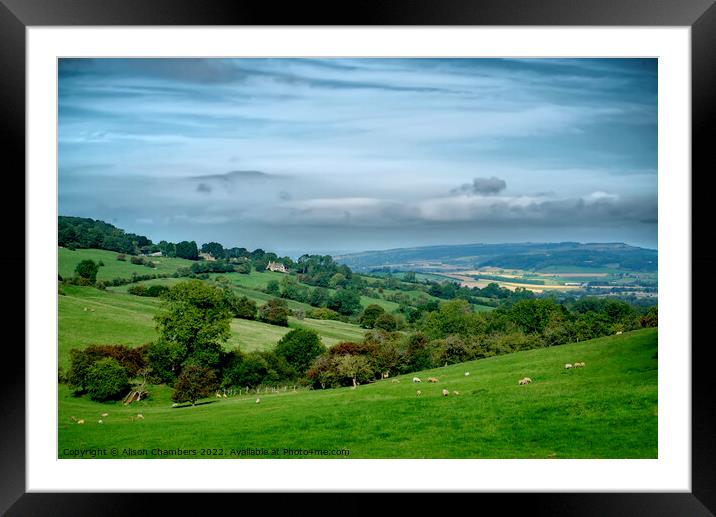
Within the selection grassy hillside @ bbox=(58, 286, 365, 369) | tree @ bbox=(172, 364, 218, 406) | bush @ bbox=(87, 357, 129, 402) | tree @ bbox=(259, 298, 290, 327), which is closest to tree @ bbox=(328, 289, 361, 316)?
grassy hillside @ bbox=(58, 286, 365, 369)

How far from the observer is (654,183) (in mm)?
7566

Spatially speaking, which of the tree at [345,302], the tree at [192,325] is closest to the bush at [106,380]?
the tree at [192,325]

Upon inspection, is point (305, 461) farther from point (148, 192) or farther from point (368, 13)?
point (148, 192)

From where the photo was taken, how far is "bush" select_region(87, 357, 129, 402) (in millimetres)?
7520

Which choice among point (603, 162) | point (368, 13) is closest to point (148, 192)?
point (368, 13)

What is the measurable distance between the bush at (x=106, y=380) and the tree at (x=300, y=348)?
2.37 metres

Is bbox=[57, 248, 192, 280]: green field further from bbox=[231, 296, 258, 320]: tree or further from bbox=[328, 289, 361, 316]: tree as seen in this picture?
bbox=[328, 289, 361, 316]: tree

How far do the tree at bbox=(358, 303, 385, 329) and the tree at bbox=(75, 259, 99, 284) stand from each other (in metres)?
4.85

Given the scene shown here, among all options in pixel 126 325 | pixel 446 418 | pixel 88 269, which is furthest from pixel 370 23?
pixel 88 269

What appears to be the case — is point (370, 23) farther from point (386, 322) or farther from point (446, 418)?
point (386, 322)

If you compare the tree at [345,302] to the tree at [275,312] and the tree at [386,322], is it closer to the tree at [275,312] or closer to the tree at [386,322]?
the tree at [386,322]

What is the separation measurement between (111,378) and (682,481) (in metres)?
6.78

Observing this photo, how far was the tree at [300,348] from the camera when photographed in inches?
366

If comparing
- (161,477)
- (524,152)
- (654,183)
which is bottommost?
(161,477)
